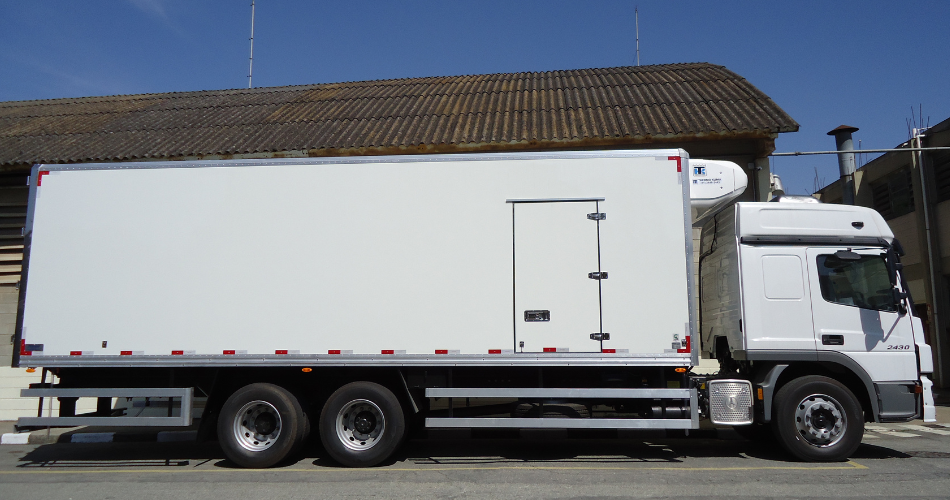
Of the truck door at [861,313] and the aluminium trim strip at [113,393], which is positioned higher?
the truck door at [861,313]

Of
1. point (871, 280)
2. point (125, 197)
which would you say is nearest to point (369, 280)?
point (125, 197)

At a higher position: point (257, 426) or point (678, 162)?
point (678, 162)

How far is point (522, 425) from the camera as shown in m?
6.98

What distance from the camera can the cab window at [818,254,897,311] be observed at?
7.14 m

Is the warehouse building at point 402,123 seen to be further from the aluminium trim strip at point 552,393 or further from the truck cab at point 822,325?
the aluminium trim strip at point 552,393

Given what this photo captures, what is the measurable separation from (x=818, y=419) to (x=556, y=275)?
3.36m

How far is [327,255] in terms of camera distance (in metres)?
7.14

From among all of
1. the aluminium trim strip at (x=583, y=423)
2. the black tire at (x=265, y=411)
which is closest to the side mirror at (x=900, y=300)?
the aluminium trim strip at (x=583, y=423)

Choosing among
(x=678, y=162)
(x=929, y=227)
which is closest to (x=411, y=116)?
(x=678, y=162)

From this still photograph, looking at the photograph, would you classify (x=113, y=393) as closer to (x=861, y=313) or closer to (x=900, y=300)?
(x=861, y=313)

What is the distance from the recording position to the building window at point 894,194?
16328 millimetres

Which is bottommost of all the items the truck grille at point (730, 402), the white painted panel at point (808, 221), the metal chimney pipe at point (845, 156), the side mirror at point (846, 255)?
the truck grille at point (730, 402)

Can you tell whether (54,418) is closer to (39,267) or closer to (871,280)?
(39,267)

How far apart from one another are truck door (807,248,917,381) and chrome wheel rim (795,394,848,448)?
565 mm
